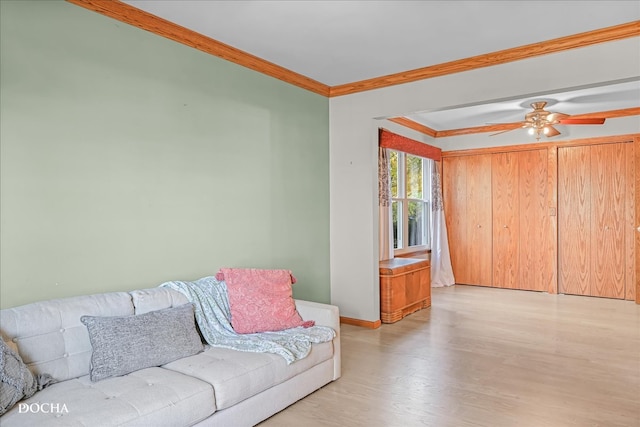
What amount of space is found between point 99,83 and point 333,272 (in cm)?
297

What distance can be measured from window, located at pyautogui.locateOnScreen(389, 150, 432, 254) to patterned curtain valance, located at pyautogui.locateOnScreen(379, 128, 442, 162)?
0.31m

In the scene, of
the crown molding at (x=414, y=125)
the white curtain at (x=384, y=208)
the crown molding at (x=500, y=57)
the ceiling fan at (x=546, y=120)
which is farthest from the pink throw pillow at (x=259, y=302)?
the ceiling fan at (x=546, y=120)

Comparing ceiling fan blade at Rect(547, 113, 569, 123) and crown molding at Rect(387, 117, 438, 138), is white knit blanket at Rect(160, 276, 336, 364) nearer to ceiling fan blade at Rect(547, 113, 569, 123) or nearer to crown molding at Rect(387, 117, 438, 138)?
crown molding at Rect(387, 117, 438, 138)

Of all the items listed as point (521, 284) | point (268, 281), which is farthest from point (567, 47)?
point (521, 284)

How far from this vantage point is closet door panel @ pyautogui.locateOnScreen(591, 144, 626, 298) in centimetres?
582

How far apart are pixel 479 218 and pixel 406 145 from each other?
Result: 2.19 meters

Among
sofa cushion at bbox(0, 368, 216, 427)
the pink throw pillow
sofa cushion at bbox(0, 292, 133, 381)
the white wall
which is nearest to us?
sofa cushion at bbox(0, 368, 216, 427)

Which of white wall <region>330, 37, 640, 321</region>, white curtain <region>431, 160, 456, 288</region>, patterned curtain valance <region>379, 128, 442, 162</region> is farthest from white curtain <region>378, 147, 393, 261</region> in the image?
white curtain <region>431, 160, 456, 288</region>

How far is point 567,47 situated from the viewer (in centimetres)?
333

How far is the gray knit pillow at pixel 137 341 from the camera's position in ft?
7.16

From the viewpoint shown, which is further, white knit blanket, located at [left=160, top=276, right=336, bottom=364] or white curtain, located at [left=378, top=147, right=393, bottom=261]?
white curtain, located at [left=378, top=147, right=393, bottom=261]

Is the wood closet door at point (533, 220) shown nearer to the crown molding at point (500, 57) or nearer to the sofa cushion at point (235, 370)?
the crown molding at point (500, 57)

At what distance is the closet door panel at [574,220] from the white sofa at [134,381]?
5.01 metres

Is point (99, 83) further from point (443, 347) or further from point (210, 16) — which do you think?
point (443, 347)
